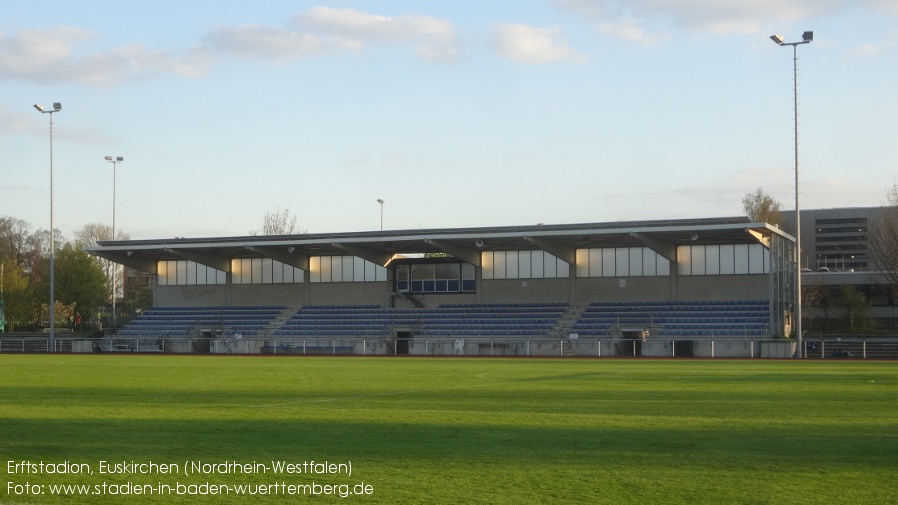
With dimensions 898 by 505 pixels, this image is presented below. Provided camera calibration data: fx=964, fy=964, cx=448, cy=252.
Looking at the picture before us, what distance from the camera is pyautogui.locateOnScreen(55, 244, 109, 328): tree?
76.2 metres

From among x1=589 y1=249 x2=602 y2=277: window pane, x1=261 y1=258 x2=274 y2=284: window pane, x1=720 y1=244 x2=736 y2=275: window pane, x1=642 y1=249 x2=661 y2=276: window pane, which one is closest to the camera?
x1=720 y1=244 x2=736 y2=275: window pane

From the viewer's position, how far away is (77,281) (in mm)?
76375

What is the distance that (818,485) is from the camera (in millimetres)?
9109

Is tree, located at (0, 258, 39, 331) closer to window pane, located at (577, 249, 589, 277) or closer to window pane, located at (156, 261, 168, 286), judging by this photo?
window pane, located at (156, 261, 168, 286)


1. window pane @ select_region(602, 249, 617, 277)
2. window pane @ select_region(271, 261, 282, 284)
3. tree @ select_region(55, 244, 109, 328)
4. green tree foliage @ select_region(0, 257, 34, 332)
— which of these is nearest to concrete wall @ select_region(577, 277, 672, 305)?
window pane @ select_region(602, 249, 617, 277)

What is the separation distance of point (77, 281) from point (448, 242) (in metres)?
36.4

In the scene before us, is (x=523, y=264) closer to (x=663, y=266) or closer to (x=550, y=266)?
(x=550, y=266)

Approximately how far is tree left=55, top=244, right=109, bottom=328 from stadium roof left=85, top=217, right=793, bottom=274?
13142mm

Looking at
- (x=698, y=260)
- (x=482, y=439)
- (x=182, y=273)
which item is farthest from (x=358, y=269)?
(x=482, y=439)

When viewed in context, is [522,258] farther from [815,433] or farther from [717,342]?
[815,433]

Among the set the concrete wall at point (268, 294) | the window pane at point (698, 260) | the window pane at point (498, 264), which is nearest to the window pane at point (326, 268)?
the concrete wall at point (268, 294)

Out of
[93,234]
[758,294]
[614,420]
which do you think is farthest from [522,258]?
[93,234]

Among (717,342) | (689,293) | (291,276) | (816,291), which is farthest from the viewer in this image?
(816,291)

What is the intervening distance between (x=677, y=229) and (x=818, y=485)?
134 feet
